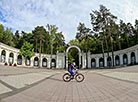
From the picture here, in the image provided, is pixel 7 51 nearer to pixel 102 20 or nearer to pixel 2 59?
pixel 2 59

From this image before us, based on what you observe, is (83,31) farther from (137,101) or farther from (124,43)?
(137,101)

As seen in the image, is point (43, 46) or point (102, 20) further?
point (43, 46)

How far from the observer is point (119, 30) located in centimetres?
4625

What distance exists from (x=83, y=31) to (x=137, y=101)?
38.5 m

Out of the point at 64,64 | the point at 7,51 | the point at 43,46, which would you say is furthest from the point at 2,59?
the point at 43,46

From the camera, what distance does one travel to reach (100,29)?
35188 mm

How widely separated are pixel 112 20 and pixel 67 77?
30.4 meters

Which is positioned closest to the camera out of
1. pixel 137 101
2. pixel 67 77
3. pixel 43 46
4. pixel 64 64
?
pixel 137 101

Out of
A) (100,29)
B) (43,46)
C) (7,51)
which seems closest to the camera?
(7,51)

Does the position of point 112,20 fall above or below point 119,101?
above

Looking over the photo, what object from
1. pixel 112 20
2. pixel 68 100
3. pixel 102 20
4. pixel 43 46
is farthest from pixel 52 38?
pixel 68 100

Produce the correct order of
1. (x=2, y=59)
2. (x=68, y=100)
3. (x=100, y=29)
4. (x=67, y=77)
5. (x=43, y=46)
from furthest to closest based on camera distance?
1. (x=43, y=46)
2. (x=100, y=29)
3. (x=2, y=59)
4. (x=67, y=77)
5. (x=68, y=100)

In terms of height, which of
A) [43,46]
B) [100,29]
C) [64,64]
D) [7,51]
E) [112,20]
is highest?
[112,20]

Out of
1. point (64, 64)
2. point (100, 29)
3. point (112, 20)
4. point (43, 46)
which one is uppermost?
point (112, 20)
